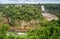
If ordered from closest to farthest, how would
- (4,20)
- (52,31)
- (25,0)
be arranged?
(52,31) < (4,20) < (25,0)

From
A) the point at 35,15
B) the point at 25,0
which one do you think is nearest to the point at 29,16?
the point at 35,15

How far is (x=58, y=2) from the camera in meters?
9.53

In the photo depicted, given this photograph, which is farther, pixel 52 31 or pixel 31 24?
pixel 31 24

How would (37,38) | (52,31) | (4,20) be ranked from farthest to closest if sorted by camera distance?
(4,20) < (52,31) < (37,38)

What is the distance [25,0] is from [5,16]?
249cm

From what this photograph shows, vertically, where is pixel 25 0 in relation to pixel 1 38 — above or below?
below

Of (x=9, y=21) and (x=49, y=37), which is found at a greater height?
(x=49, y=37)

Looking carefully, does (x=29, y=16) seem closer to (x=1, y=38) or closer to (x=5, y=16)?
(x=5, y=16)

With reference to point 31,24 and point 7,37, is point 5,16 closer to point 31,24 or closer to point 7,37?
point 31,24

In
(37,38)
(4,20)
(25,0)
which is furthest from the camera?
(25,0)

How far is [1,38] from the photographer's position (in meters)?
3.72

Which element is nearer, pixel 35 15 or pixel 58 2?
pixel 35 15

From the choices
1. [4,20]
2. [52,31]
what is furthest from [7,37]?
[4,20]

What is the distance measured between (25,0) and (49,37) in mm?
5735
